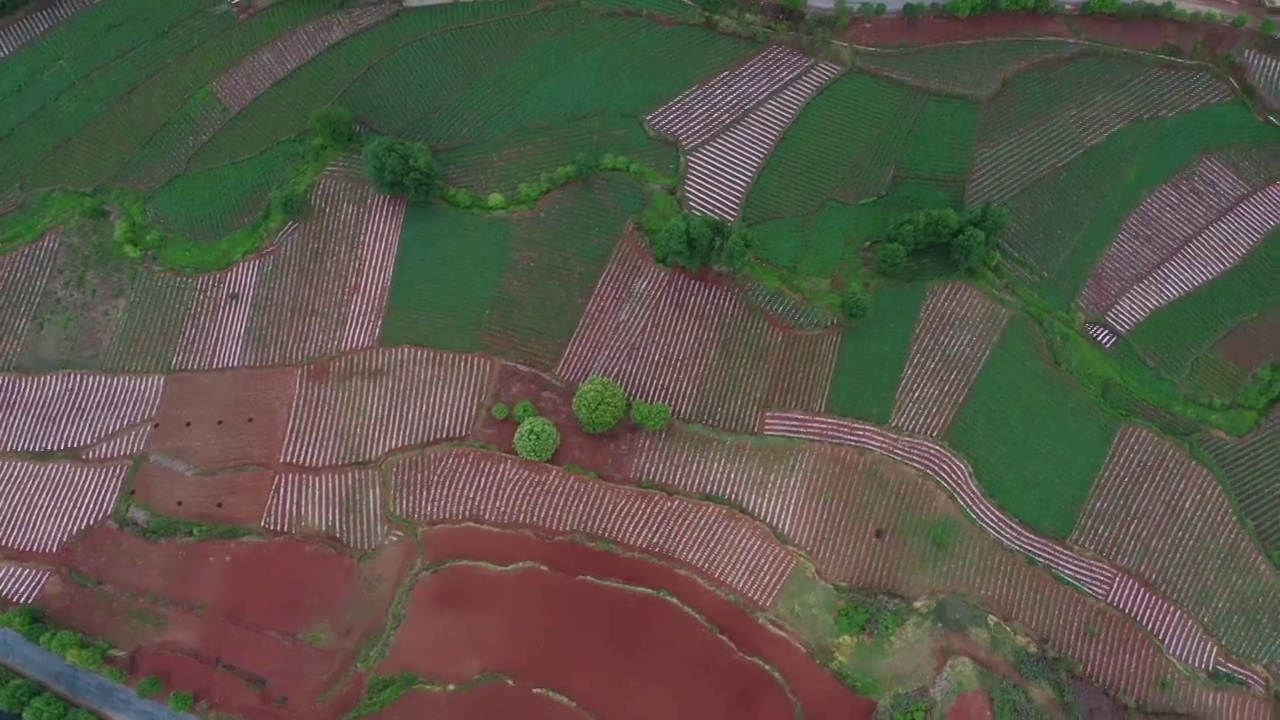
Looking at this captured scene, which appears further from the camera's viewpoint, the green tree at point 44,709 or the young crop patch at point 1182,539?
the young crop patch at point 1182,539

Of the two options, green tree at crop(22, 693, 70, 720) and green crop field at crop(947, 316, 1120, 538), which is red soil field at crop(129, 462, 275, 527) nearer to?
green tree at crop(22, 693, 70, 720)

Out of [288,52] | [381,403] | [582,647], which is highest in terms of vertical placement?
[288,52]

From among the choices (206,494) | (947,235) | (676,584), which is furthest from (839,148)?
(206,494)

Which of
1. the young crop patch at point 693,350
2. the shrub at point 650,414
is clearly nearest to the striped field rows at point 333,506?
the young crop patch at point 693,350

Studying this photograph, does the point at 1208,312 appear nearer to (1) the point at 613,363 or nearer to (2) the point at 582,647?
(1) the point at 613,363

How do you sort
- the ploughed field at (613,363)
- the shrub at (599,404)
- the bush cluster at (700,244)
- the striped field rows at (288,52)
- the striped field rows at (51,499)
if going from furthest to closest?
the striped field rows at (288,52), the bush cluster at (700,244), the striped field rows at (51,499), the shrub at (599,404), the ploughed field at (613,363)

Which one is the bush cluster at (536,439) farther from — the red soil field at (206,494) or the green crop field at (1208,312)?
the green crop field at (1208,312)

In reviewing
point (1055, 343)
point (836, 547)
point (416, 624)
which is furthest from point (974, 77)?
point (416, 624)
